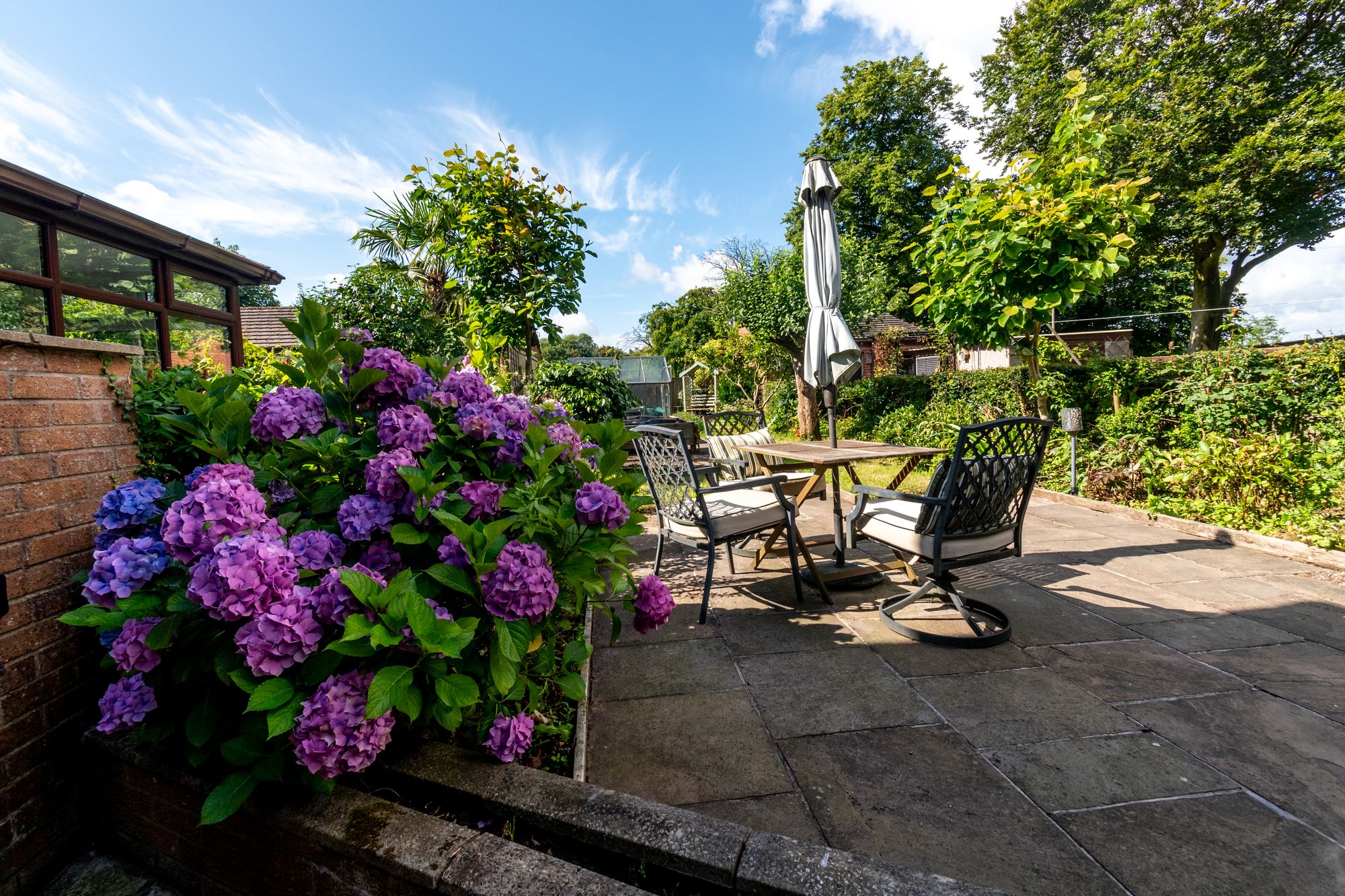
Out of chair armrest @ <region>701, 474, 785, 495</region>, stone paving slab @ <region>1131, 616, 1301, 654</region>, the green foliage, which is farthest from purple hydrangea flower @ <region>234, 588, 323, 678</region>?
the green foliage

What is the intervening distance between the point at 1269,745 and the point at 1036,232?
427 cm

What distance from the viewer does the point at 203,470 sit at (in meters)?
1.31

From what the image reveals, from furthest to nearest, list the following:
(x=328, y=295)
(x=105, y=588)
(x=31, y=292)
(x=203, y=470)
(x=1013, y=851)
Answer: (x=328, y=295), (x=31, y=292), (x=1013, y=851), (x=203, y=470), (x=105, y=588)

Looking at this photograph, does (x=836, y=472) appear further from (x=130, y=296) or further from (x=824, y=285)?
(x=130, y=296)

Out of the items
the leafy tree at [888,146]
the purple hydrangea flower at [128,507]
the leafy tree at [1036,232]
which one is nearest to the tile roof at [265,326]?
the leafy tree at [888,146]

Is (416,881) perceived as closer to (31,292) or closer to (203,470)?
(203,470)

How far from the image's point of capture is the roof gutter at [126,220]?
5.65 metres

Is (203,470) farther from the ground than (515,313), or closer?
closer

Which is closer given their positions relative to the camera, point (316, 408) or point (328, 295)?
point (316, 408)

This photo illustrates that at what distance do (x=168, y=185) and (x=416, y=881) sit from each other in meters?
10.8

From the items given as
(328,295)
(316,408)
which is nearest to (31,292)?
(328,295)

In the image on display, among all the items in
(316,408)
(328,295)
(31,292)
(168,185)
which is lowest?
(316,408)

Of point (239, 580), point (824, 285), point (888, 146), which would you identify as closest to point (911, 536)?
point (824, 285)

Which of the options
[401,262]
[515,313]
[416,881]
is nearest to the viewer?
[416,881]
